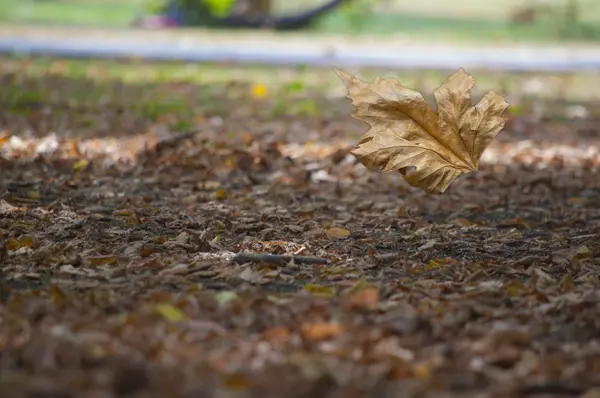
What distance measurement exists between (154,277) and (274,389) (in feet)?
4.50

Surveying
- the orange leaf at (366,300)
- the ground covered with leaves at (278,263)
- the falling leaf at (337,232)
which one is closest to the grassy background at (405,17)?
the ground covered with leaves at (278,263)

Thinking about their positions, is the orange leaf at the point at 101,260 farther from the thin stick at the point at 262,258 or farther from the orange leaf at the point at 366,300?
the orange leaf at the point at 366,300

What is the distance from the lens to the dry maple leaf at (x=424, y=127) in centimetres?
507

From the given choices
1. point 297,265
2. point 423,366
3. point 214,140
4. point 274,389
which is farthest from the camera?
point 214,140

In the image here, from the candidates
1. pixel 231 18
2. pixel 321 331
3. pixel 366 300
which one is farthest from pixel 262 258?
pixel 231 18

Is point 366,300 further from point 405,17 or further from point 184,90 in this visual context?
point 405,17

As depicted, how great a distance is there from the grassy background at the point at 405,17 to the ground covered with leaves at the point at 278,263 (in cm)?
1037

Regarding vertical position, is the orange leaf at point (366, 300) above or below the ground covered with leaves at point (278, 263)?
above

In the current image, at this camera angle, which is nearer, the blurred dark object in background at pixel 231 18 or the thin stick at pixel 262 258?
the thin stick at pixel 262 258

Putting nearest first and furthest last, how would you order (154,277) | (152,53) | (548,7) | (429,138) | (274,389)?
(274,389), (154,277), (429,138), (152,53), (548,7)

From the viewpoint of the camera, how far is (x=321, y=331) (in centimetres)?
330

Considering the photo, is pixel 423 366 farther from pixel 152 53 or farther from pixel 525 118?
pixel 152 53

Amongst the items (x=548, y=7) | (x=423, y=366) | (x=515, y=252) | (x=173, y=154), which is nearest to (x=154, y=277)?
(x=423, y=366)

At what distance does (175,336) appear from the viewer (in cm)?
325
